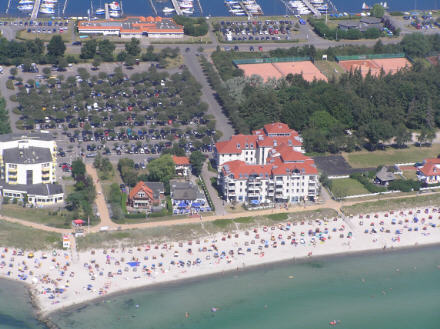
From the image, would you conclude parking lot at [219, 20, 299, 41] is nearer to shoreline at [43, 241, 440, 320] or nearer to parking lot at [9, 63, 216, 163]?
parking lot at [9, 63, 216, 163]

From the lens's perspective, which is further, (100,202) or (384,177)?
(384,177)

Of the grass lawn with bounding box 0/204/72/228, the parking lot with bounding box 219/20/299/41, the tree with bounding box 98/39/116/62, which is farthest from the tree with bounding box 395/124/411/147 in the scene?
the tree with bounding box 98/39/116/62

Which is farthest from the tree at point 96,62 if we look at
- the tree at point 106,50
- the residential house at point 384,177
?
the residential house at point 384,177

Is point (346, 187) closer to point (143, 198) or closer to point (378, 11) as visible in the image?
point (143, 198)

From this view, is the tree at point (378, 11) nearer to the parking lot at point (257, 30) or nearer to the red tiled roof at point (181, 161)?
the parking lot at point (257, 30)

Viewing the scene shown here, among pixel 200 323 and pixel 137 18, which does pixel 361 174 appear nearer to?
pixel 200 323

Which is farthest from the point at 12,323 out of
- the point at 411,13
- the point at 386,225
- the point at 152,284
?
the point at 411,13

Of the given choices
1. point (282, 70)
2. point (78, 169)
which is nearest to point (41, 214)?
point (78, 169)
